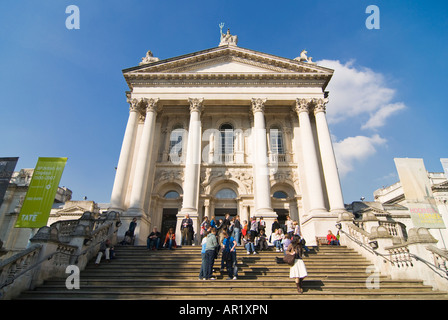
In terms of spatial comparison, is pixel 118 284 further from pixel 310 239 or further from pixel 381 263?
pixel 310 239

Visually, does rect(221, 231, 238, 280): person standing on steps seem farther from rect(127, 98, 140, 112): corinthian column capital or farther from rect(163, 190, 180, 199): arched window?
rect(127, 98, 140, 112): corinthian column capital

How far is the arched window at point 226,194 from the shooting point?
799 inches

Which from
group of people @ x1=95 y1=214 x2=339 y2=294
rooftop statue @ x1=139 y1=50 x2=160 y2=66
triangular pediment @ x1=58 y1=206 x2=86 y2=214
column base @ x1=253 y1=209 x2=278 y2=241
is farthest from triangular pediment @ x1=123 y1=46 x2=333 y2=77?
triangular pediment @ x1=58 y1=206 x2=86 y2=214

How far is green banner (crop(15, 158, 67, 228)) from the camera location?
1384 cm

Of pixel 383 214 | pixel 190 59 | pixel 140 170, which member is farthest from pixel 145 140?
pixel 383 214

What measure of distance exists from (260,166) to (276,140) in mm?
4362

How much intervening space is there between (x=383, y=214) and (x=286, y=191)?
10031mm

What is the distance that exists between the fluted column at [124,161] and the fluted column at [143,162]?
0.71 metres

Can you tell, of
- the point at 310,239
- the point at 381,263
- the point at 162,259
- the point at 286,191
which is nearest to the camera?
the point at 381,263

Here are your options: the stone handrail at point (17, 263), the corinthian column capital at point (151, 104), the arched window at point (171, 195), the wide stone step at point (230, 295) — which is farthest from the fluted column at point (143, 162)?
the wide stone step at point (230, 295)

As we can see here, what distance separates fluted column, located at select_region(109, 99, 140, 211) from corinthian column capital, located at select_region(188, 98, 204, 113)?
4.00 meters

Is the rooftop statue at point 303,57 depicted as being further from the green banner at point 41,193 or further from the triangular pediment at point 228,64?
the green banner at point 41,193

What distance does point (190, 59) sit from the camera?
21016 mm

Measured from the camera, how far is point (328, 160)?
1852 cm
